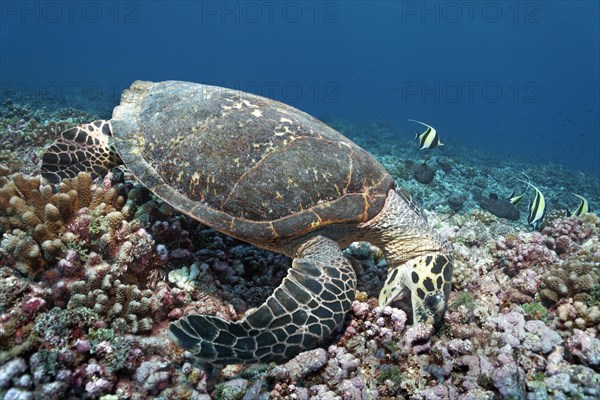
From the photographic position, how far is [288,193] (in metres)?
3.48

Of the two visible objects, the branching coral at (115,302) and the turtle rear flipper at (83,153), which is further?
the turtle rear flipper at (83,153)

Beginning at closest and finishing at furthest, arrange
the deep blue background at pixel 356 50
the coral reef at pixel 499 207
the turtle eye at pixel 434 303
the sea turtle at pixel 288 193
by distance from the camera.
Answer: the sea turtle at pixel 288 193 → the turtle eye at pixel 434 303 → the coral reef at pixel 499 207 → the deep blue background at pixel 356 50

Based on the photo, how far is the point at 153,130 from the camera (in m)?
4.08

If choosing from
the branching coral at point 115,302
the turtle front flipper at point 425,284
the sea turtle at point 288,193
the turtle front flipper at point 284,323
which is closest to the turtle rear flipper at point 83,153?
the sea turtle at point 288,193

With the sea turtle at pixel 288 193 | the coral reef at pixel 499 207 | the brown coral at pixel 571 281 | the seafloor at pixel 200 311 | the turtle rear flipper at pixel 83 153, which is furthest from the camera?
the coral reef at pixel 499 207

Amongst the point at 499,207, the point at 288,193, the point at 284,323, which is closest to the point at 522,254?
the point at 288,193

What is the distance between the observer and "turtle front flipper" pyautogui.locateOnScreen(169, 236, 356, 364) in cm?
253

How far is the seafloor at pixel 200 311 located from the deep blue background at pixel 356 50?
3973 inches

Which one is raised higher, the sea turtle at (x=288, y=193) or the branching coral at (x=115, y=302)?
the sea turtle at (x=288, y=193)

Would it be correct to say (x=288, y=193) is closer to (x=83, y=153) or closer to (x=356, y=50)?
(x=83, y=153)

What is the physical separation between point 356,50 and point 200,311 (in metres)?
176

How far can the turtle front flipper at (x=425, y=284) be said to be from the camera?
330 cm

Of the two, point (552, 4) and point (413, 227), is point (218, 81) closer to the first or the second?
point (552, 4)

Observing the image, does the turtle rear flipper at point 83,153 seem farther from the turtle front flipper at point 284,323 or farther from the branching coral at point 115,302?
the turtle front flipper at point 284,323
